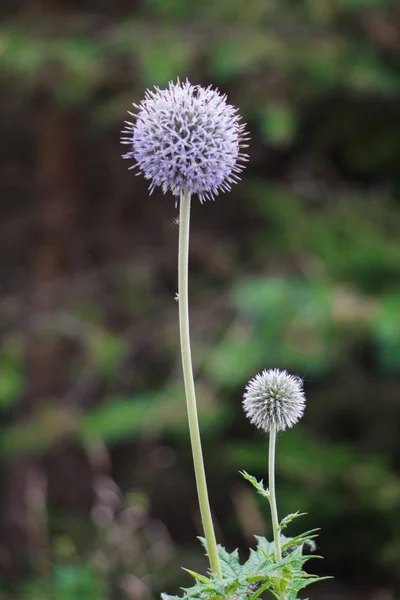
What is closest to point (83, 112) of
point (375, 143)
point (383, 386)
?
point (375, 143)

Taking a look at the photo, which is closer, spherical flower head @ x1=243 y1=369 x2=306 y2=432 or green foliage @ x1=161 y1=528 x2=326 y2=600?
green foliage @ x1=161 y1=528 x2=326 y2=600

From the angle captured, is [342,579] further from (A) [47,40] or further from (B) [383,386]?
(A) [47,40]

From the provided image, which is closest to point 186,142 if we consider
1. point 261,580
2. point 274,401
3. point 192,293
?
point 274,401

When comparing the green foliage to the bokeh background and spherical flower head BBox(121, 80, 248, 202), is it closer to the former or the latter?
spherical flower head BBox(121, 80, 248, 202)

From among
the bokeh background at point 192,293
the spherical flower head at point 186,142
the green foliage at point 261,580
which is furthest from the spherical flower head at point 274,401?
the bokeh background at point 192,293

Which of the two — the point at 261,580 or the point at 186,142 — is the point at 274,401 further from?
the point at 186,142

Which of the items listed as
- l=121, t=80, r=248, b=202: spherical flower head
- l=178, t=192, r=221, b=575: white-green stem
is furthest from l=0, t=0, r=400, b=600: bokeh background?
l=178, t=192, r=221, b=575: white-green stem
